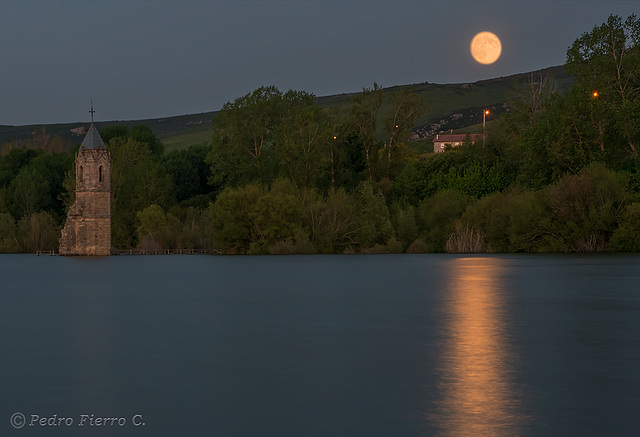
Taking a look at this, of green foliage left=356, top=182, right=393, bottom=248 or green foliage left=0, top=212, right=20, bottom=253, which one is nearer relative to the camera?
green foliage left=356, top=182, right=393, bottom=248

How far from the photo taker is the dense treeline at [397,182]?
6700 centimetres

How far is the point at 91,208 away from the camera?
88.1m

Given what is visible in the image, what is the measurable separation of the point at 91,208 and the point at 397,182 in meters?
30.4

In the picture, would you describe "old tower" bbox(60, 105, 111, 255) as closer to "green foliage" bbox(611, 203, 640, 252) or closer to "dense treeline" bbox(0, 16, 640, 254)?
"dense treeline" bbox(0, 16, 640, 254)

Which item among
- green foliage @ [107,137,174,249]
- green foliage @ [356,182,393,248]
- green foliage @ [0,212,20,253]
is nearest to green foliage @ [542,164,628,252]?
→ green foliage @ [356,182,393,248]

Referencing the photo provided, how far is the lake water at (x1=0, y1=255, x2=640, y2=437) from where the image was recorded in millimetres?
11875

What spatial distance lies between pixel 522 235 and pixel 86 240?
143 feet

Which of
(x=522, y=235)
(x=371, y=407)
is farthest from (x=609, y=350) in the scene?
(x=522, y=235)

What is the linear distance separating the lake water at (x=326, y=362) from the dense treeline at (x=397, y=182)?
3022 centimetres

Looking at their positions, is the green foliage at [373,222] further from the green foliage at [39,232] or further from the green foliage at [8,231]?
the green foliage at [8,231]

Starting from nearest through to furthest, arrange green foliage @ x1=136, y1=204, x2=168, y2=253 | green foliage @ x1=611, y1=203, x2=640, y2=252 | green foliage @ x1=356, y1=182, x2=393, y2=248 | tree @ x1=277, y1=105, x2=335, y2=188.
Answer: green foliage @ x1=611, y1=203, x2=640, y2=252
green foliage @ x1=356, y1=182, x2=393, y2=248
tree @ x1=277, y1=105, x2=335, y2=188
green foliage @ x1=136, y1=204, x2=168, y2=253

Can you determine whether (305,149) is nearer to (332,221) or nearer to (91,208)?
(332,221)

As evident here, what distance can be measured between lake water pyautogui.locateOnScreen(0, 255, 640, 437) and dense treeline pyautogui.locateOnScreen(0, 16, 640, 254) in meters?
30.2

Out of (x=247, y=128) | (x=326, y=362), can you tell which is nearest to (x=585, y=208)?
(x=247, y=128)
